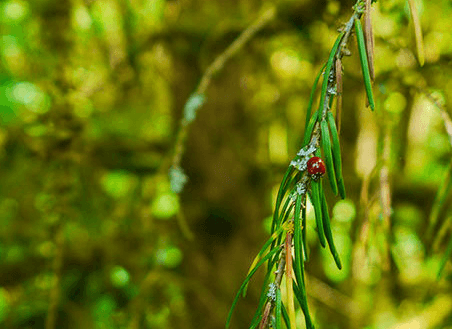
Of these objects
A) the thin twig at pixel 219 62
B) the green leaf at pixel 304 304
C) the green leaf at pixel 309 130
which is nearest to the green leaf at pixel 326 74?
the green leaf at pixel 309 130

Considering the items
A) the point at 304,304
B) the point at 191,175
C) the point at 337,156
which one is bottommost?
the point at 304,304

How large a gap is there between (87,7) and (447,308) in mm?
1455

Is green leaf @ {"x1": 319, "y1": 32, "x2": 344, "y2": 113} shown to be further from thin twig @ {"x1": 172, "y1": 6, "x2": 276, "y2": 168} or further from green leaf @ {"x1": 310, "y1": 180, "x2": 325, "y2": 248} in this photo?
thin twig @ {"x1": 172, "y1": 6, "x2": 276, "y2": 168}

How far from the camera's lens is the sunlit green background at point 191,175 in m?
0.91

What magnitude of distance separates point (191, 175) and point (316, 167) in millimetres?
882

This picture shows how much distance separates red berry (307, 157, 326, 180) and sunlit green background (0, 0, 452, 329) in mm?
368

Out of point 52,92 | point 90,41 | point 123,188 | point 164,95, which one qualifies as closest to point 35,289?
point 52,92

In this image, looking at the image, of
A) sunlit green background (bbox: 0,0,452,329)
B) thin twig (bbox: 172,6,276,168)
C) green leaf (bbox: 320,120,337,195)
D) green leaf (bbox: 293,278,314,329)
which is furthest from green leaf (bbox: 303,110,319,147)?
thin twig (bbox: 172,6,276,168)

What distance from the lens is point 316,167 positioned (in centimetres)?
33

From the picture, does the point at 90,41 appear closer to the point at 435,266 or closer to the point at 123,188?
the point at 123,188

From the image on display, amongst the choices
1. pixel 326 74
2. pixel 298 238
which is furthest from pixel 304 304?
pixel 326 74

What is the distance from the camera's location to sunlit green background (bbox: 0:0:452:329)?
2.97ft

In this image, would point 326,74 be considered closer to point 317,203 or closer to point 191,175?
point 317,203

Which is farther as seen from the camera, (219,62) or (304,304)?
(219,62)
